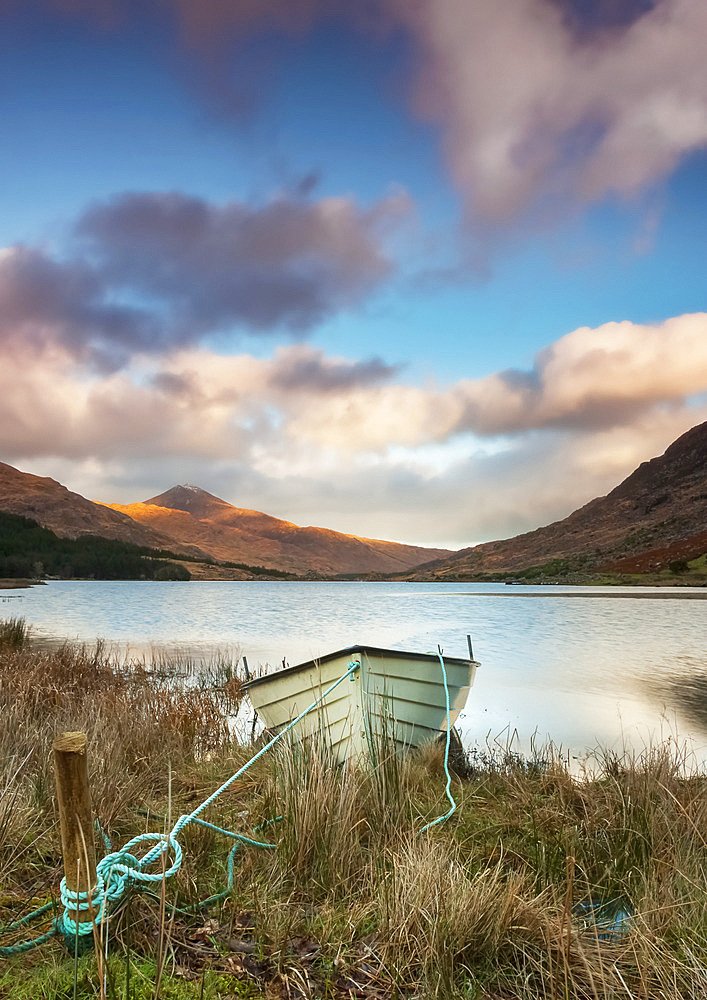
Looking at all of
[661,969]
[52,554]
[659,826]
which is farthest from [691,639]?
[52,554]

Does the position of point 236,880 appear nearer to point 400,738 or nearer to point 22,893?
point 22,893

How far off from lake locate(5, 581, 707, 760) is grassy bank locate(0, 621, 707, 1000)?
2584 millimetres

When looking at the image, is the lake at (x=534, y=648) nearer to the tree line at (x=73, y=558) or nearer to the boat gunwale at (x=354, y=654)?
the boat gunwale at (x=354, y=654)

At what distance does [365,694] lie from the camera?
7145 millimetres

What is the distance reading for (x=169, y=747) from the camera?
290 inches

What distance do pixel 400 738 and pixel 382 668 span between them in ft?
3.78

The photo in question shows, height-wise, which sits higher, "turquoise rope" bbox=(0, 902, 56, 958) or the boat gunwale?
the boat gunwale

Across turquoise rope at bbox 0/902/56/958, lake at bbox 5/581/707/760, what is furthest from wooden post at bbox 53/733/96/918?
lake at bbox 5/581/707/760

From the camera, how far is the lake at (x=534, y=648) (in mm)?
13109

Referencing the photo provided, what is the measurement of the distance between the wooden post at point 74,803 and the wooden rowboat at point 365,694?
4.13 m

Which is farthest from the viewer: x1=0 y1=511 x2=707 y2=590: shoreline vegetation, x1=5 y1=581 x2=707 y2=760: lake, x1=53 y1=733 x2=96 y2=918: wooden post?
x1=0 y1=511 x2=707 y2=590: shoreline vegetation

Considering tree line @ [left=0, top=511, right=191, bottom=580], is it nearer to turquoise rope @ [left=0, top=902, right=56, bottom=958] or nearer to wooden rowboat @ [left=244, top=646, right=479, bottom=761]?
wooden rowboat @ [left=244, top=646, right=479, bottom=761]

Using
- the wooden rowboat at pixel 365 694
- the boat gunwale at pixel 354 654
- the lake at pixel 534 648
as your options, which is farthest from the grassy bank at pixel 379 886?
the lake at pixel 534 648

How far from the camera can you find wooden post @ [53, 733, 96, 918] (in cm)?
270
